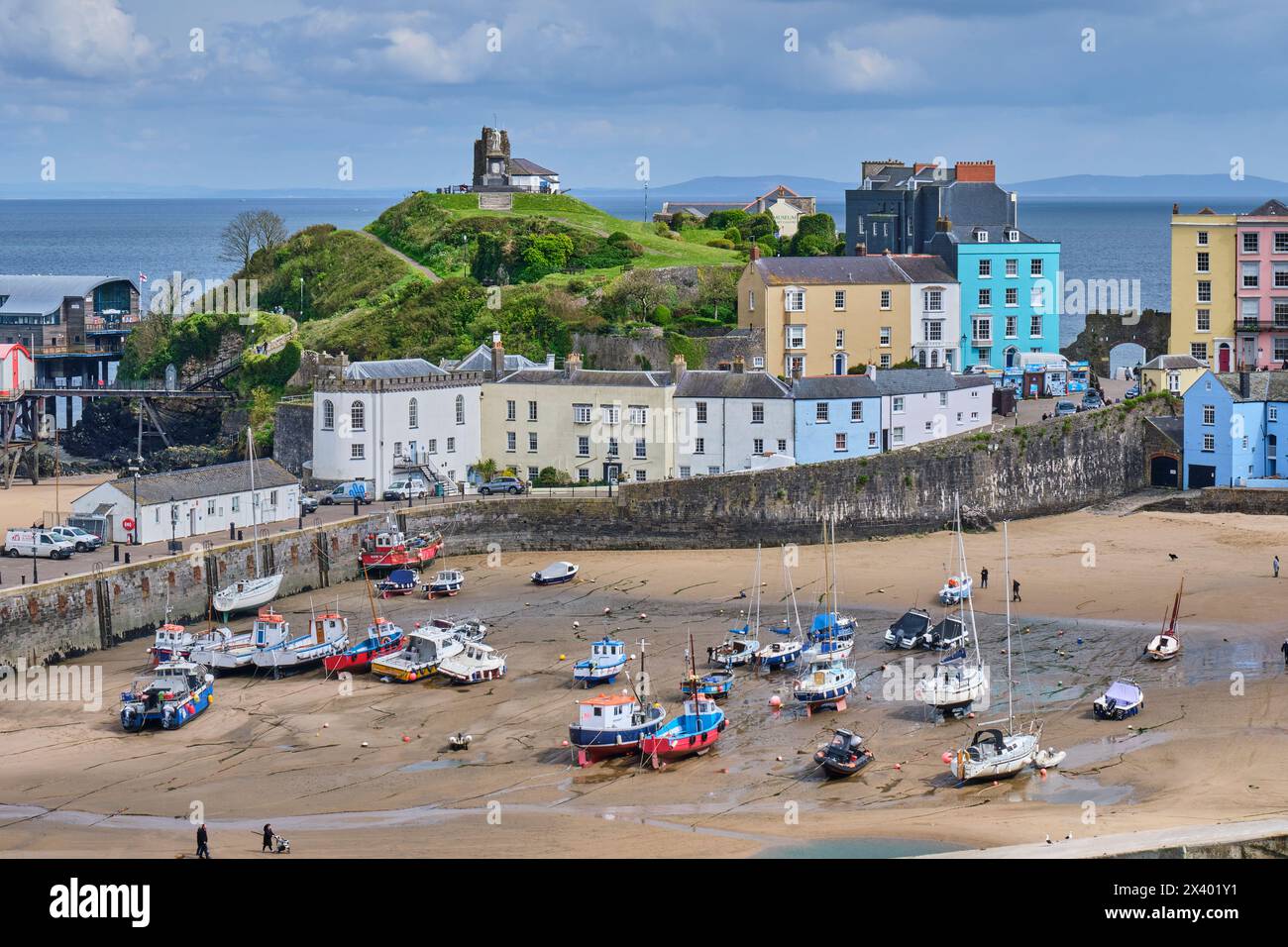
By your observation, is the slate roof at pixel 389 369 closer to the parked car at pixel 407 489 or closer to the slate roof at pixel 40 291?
the parked car at pixel 407 489

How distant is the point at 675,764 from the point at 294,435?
27839 mm

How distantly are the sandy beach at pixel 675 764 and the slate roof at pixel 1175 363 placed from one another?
620 inches

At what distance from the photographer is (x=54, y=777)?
31031 millimetres

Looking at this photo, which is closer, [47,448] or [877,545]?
[877,545]

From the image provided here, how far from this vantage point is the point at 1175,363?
60.4 metres

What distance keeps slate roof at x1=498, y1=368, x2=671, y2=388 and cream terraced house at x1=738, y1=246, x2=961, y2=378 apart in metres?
7.26

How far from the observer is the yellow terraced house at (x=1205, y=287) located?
63.2m

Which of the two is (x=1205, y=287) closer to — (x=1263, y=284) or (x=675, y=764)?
(x=1263, y=284)

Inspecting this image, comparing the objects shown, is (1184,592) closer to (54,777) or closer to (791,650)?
(791,650)

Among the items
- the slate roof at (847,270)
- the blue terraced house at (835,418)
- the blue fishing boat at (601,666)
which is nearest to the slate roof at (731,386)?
the blue terraced house at (835,418)

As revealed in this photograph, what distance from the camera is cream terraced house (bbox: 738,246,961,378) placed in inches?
2415

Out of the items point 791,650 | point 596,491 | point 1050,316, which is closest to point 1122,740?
point 791,650

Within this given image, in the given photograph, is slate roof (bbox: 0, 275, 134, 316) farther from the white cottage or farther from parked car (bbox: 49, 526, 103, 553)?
parked car (bbox: 49, 526, 103, 553)
